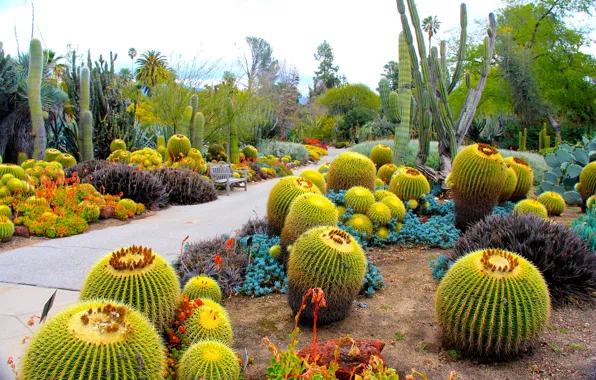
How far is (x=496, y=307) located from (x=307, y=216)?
1957 millimetres

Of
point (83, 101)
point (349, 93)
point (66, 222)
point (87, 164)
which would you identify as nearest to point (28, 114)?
point (83, 101)

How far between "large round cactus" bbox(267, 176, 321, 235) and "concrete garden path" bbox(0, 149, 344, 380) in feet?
4.26

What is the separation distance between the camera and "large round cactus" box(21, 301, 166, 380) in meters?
2.06

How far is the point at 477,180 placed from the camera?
623 centimetres

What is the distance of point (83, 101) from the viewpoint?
44.4 feet

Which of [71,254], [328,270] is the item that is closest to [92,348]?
[328,270]

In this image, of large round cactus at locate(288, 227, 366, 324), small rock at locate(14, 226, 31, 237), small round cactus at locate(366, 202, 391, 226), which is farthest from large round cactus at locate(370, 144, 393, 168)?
large round cactus at locate(288, 227, 366, 324)

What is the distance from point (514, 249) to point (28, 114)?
1463 cm

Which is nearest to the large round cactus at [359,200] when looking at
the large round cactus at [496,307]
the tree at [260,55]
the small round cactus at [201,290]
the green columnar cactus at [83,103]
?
the large round cactus at [496,307]

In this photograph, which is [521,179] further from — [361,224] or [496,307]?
[496,307]

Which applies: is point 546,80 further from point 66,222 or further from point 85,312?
point 85,312

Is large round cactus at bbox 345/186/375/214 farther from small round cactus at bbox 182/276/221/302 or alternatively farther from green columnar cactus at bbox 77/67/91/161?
green columnar cactus at bbox 77/67/91/161

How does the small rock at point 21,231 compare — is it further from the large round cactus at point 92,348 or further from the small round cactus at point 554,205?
the small round cactus at point 554,205

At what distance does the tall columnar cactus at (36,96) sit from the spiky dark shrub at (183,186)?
4345mm
